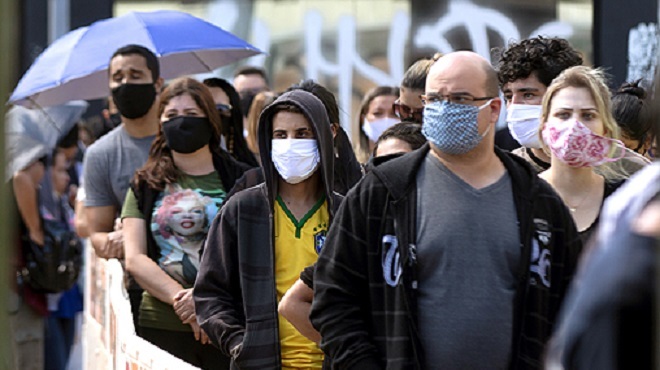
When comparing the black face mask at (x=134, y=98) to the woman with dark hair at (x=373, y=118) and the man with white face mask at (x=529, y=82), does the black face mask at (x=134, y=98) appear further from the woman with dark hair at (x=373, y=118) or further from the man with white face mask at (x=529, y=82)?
the man with white face mask at (x=529, y=82)

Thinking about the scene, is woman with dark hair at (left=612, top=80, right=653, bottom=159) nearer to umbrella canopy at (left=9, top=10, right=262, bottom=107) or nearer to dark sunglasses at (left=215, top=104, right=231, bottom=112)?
dark sunglasses at (left=215, top=104, right=231, bottom=112)

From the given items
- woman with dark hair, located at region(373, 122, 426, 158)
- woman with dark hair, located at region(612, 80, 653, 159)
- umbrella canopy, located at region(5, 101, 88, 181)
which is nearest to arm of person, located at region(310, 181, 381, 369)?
woman with dark hair, located at region(373, 122, 426, 158)

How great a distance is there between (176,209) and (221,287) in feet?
4.30

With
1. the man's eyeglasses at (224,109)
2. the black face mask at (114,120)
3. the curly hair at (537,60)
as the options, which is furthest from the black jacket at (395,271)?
the black face mask at (114,120)

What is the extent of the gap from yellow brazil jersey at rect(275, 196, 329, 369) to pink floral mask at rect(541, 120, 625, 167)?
891 millimetres

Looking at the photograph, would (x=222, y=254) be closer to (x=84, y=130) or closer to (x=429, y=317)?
(x=429, y=317)

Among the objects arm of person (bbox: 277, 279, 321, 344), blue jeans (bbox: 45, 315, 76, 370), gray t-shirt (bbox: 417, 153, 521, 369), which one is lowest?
blue jeans (bbox: 45, 315, 76, 370)

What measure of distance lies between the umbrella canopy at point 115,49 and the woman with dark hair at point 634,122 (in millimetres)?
3270

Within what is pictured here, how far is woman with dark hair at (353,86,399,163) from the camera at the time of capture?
26.7 ft

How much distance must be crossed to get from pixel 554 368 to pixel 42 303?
7.04m

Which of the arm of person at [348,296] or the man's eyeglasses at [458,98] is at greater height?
the man's eyeglasses at [458,98]

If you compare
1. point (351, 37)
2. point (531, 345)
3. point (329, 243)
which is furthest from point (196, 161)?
point (351, 37)

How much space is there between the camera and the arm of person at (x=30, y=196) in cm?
977

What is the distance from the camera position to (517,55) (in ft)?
20.5
